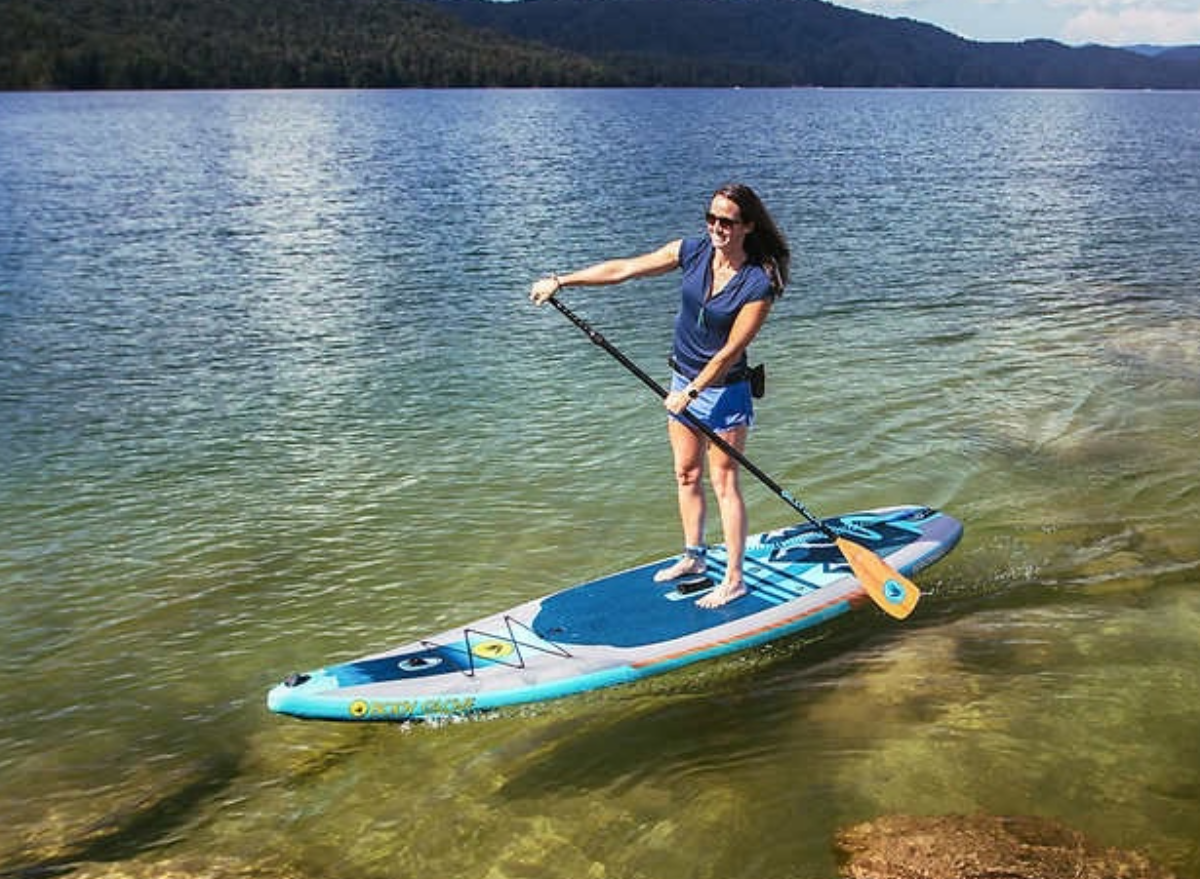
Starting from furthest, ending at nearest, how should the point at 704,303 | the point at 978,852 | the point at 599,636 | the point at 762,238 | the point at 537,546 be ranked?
the point at 537,546 → the point at 599,636 → the point at 704,303 → the point at 762,238 → the point at 978,852

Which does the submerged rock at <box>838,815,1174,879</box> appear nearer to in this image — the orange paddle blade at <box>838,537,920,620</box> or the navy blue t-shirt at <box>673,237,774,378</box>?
the orange paddle blade at <box>838,537,920,620</box>

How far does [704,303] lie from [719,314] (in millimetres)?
133

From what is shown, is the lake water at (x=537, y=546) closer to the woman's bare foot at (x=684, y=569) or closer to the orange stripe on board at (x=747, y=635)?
the orange stripe on board at (x=747, y=635)

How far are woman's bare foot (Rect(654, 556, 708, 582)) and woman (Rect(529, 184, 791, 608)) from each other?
0.57 m

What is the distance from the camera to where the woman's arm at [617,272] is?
7.61 meters

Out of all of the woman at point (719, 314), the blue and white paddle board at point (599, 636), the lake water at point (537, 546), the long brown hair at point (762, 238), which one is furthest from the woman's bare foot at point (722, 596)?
the long brown hair at point (762, 238)

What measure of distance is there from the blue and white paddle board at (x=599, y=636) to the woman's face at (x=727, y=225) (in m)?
2.93

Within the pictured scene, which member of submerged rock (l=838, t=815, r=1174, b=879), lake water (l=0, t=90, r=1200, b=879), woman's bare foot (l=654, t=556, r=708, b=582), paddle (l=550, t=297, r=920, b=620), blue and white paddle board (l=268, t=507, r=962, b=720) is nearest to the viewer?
submerged rock (l=838, t=815, r=1174, b=879)

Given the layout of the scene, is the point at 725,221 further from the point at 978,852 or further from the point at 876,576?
the point at 978,852

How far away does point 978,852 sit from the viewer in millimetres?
Result: 5867

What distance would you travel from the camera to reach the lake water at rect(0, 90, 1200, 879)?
6543 mm

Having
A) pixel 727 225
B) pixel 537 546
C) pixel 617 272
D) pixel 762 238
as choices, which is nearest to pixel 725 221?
pixel 727 225

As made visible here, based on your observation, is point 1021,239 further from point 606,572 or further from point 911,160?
point 911,160

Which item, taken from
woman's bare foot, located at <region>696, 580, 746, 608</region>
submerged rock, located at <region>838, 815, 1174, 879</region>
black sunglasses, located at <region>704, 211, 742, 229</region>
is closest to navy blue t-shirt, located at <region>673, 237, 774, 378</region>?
black sunglasses, located at <region>704, 211, 742, 229</region>
